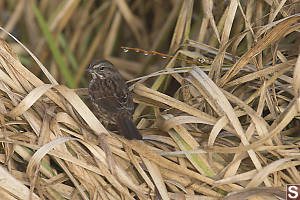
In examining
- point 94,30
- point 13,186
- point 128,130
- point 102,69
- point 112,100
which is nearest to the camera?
point 13,186

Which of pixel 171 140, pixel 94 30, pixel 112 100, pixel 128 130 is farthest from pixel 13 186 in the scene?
pixel 94 30

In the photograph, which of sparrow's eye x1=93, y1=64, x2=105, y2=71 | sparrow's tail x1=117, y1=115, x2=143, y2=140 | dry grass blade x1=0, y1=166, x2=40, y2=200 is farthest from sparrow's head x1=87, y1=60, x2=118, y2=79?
dry grass blade x1=0, y1=166, x2=40, y2=200

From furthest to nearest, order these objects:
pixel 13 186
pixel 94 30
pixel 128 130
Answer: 1. pixel 94 30
2. pixel 128 130
3. pixel 13 186

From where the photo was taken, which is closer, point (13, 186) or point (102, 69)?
point (13, 186)

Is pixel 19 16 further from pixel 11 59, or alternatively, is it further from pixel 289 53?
pixel 289 53

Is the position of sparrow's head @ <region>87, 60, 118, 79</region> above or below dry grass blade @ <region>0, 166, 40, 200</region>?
above

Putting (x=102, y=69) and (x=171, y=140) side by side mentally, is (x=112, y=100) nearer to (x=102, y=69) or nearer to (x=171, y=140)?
(x=102, y=69)

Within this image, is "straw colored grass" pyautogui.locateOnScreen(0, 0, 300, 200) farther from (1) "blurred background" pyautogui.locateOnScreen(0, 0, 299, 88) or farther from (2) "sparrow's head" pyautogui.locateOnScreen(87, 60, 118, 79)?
(1) "blurred background" pyautogui.locateOnScreen(0, 0, 299, 88)

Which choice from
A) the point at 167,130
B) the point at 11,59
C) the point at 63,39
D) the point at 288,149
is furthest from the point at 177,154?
the point at 63,39
